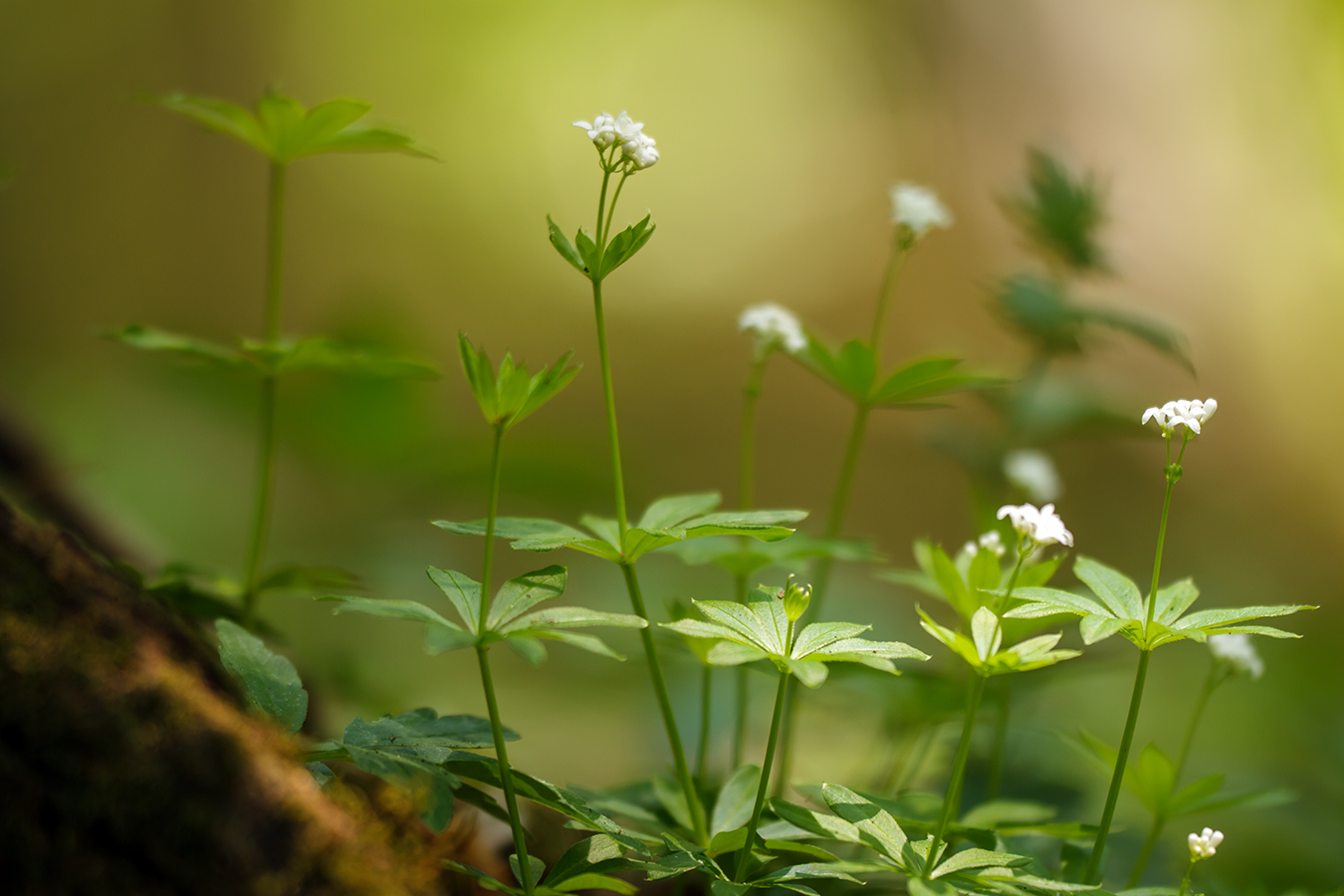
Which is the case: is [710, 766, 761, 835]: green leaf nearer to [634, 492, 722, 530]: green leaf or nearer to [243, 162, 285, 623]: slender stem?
[634, 492, 722, 530]: green leaf

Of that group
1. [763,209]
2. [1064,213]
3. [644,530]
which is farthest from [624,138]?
[763,209]

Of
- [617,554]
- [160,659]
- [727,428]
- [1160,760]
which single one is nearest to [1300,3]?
[727,428]

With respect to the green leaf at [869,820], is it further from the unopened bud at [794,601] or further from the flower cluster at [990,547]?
the flower cluster at [990,547]

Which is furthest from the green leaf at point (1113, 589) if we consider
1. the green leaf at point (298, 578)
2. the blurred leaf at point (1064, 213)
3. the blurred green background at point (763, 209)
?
the blurred green background at point (763, 209)

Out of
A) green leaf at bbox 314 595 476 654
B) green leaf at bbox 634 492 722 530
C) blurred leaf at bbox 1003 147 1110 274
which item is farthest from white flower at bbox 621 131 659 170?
blurred leaf at bbox 1003 147 1110 274

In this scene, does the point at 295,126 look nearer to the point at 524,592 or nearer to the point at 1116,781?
the point at 524,592
